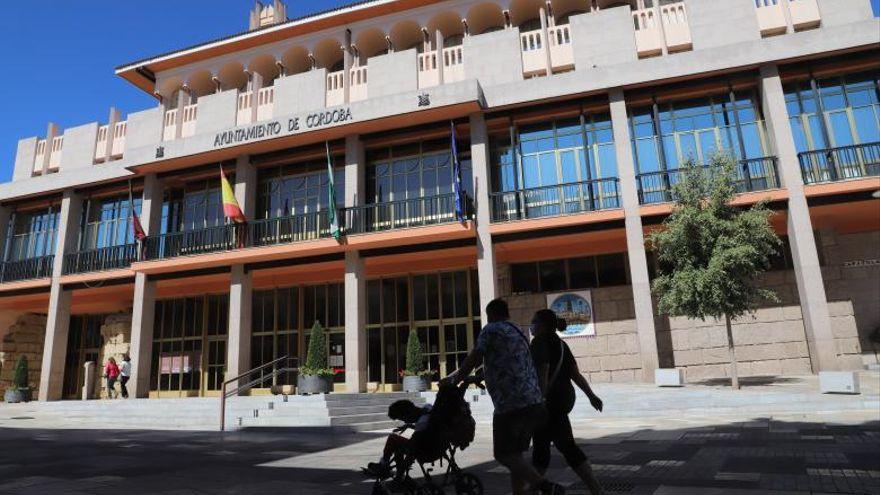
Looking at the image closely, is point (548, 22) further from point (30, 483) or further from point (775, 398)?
point (30, 483)

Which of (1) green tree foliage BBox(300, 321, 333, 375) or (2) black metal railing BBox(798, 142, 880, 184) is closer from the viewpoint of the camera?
(2) black metal railing BBox(798, 142, 880, 184)

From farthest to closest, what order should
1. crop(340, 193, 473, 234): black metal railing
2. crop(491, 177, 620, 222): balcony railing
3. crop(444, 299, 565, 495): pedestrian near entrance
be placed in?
crop(340, 193, 473, 234): black metal railing → crop(491, 177, 620, 222): balcony railing → crop(444, 299, 565, 495): pedestrian near entrance

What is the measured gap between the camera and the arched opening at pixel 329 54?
2336cm

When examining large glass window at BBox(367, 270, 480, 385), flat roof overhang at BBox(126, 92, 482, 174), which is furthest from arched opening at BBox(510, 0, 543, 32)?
large glass window at BBox(367, 270, 480, 385)

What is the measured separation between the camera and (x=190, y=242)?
2256cm

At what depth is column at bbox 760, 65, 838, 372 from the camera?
1538 centimetres

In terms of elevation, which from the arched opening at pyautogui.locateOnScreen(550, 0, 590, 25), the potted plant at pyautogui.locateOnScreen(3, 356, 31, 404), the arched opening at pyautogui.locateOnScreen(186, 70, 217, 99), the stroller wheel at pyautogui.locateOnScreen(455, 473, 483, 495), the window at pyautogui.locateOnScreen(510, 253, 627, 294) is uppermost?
the arched opening at pyautogui.locateOnScreen(550, 0, 590, 25)

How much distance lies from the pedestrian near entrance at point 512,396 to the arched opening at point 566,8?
20402 millimetres

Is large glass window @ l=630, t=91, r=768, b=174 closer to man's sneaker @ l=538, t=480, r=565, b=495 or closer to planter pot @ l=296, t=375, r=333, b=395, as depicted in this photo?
planter pot @ l=296, t=375, r=333, b=395

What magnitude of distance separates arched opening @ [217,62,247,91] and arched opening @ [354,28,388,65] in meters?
5.47

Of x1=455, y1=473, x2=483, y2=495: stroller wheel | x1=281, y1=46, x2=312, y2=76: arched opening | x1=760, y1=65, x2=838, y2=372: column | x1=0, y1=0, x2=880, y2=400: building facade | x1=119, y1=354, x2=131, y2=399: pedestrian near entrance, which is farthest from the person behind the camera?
x1=281, y1=46, x2=312, y2=76: arched opening

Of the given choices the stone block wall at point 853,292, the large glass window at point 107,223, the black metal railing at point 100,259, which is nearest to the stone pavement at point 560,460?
the stone block wall at point 853,292

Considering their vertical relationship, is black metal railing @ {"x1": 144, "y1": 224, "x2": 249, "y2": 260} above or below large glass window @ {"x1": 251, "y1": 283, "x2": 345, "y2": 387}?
above

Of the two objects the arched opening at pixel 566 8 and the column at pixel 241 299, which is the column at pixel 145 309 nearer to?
the column at pixel 241 299
